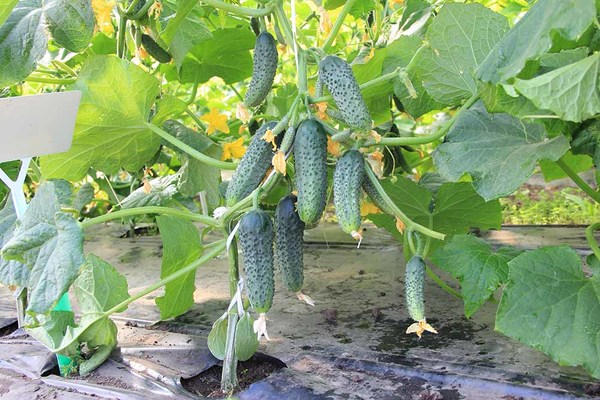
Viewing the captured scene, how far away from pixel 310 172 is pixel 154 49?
3.97 ft

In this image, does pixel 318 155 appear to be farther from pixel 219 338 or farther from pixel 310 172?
pixel 219 338

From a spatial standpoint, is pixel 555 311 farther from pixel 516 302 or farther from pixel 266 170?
pixel 266 170

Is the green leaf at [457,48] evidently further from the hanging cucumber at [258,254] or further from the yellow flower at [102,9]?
the yellow flower at [102,9]

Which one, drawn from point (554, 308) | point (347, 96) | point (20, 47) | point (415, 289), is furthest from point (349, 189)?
point (20, 47)

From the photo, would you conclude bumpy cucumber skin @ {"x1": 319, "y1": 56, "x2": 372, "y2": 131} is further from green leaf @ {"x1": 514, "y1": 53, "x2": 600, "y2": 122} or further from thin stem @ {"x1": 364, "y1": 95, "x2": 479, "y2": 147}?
green leaf @ {"x1": 514, "y1": 53, "x2": 600, "y2": 122}

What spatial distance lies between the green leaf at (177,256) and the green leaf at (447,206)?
692 mm

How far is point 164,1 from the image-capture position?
8.96ft

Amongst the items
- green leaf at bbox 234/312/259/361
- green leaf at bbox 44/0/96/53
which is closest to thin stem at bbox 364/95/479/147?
green leaf at bbox 234/312/259/361

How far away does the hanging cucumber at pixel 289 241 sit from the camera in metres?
1.84

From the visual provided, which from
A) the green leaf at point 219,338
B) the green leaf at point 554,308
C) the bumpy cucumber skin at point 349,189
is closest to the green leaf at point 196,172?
the green leaf at point 219,338

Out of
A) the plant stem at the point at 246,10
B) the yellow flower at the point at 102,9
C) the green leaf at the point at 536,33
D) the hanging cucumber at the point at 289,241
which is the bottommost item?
the hanging cucumber at the point at 289,241

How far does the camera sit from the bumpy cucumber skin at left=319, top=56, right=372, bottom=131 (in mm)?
1713

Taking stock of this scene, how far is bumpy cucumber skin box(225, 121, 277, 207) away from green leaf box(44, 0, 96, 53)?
2.40 feet

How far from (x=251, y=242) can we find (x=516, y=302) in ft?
2.26
